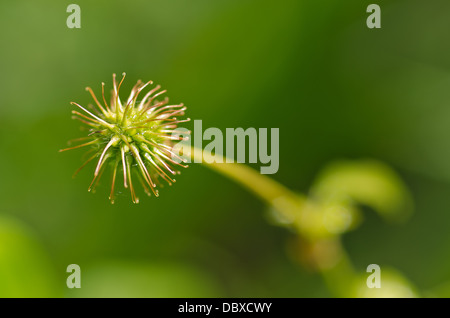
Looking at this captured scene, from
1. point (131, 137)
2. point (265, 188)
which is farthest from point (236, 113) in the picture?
point (131, 137)

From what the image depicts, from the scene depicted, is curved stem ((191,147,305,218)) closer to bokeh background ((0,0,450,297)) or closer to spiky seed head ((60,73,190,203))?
spiky seed head ((60,73,190,203))

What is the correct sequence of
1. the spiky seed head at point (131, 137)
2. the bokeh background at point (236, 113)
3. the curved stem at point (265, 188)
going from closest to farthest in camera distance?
the spiky seed head at point (131, 137) < the curved stem at point (265, 188) < the bokeh background at point (236, 113)

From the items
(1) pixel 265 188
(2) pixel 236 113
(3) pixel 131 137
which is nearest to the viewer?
(3) pixel 131 137

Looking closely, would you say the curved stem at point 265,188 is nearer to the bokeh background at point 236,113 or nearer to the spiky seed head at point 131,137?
the spiky seed head at point 131,137

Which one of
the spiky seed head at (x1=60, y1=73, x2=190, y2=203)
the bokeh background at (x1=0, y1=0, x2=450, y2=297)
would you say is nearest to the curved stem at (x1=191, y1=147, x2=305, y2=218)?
the spiky seed head at (x1=60, y1=73, x2=190, y2=203)

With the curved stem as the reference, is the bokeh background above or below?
above

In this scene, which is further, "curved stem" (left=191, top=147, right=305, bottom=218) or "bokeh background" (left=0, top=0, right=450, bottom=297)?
"bokeh background" (left=0, top=0, right=450, bottom=297)

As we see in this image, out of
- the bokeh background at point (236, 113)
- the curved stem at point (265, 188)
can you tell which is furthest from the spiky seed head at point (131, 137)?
the bokeh background at point (236, 113)

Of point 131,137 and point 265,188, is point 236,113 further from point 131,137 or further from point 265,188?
point 131,137
